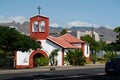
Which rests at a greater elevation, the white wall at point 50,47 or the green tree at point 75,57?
→ the white wall at point 50,47

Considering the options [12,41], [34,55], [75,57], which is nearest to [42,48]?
[34,55]

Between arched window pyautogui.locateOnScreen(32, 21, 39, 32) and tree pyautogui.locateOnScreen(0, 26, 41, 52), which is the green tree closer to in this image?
arched window pyautogui.locateOnScreen(32, 21, 39, 32)

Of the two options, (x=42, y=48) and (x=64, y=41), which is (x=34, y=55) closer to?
(x=42, y=48)

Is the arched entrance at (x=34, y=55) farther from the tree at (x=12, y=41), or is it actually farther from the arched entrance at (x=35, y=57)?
the tree at (x=12, y=41)

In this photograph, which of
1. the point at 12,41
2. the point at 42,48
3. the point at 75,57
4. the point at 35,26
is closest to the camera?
the point at 12,41

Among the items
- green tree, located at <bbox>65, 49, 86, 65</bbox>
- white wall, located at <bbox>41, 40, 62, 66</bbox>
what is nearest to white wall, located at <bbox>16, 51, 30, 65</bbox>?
white wall, located at <bbox>41, 40, 62, 66</bbox>

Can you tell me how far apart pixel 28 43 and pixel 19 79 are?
18308 millimetres

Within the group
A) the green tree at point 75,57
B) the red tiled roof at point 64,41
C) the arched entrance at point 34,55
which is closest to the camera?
the green tree at point 75,57

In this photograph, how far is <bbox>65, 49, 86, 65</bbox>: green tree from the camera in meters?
54.3

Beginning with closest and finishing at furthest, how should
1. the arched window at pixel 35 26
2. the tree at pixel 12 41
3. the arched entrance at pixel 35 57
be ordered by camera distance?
the tree at pixel 12 41
the arched entrance at pixel 35 57
the arched window at pixel 35 26

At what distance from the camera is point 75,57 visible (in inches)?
2157

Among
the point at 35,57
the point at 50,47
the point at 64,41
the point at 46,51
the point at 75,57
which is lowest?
the point at 75,57

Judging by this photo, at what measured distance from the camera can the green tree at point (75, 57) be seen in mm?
54281

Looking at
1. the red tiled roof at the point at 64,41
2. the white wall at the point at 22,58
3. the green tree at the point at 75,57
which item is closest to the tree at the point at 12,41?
the green tree at the point at 75,57
